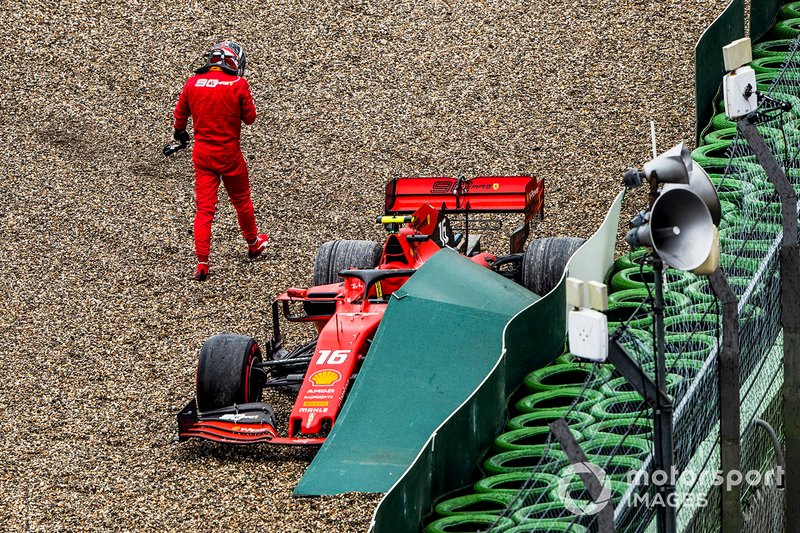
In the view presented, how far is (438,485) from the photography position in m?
7.68

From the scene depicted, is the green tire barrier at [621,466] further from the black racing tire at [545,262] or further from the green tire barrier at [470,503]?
the black racing tire at [545,262]

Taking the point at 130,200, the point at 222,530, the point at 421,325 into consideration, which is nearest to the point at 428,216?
the point at 421,325

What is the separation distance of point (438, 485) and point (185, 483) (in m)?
2.11

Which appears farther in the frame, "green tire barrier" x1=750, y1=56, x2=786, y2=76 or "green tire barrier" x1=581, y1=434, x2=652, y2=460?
"green tire barrier" x1=750, y1=56, x2=786, y2=76

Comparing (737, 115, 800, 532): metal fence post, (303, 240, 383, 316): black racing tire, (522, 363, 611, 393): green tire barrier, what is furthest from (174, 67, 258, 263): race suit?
(737, 115, 800, 532): metal fence post

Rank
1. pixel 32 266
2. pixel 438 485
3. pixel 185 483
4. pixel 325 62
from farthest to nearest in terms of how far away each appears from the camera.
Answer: pixel 325 62 → pixel 32 266 → pixel 185 483 → pixel 438 485

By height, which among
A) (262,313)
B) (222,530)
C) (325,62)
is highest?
(325,62)

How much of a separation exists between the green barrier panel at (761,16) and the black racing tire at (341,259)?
425cm

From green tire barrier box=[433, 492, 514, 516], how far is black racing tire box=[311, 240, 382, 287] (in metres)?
3.70

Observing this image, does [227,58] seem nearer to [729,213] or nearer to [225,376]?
[225,376]

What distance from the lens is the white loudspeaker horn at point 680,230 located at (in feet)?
17.4

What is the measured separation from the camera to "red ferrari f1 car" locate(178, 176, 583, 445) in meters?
9.36

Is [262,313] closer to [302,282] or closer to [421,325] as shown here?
[302,282]

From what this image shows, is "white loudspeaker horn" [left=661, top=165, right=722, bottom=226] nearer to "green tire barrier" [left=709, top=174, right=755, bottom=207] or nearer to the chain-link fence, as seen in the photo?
the chain-link fence
